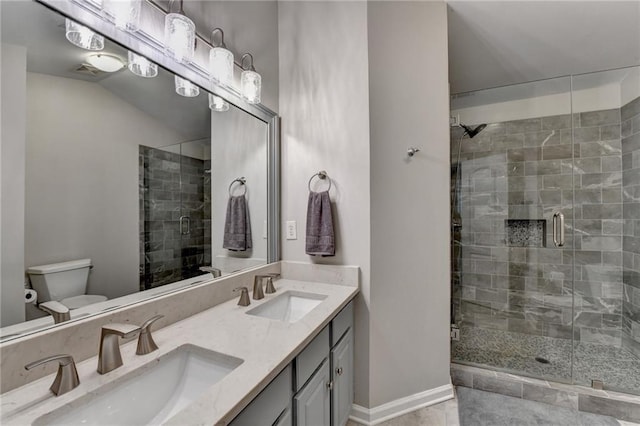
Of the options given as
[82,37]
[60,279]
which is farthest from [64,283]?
[82,37]

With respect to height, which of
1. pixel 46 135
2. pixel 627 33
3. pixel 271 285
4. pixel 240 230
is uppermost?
Answer: pixel 627 33

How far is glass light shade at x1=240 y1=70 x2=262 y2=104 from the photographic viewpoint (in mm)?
1519

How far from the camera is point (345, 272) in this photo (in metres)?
1.62

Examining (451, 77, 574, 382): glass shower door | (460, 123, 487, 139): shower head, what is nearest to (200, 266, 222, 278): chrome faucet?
(451, 77, 574, 382): glass shower door

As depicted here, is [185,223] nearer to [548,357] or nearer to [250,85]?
[250,85]

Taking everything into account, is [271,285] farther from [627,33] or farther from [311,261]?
[627,33]

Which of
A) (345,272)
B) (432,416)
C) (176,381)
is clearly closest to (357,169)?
(345,272)

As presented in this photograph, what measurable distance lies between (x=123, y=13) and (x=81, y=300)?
3.12 ft

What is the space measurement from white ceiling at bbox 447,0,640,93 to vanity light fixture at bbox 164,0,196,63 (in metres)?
1.62

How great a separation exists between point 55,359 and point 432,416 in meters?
1.87

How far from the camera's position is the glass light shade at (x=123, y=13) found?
0.89 meters

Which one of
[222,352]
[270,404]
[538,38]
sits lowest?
[270,404]

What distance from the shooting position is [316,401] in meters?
1.09

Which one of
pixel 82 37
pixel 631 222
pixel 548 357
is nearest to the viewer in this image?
pixel 82 37
